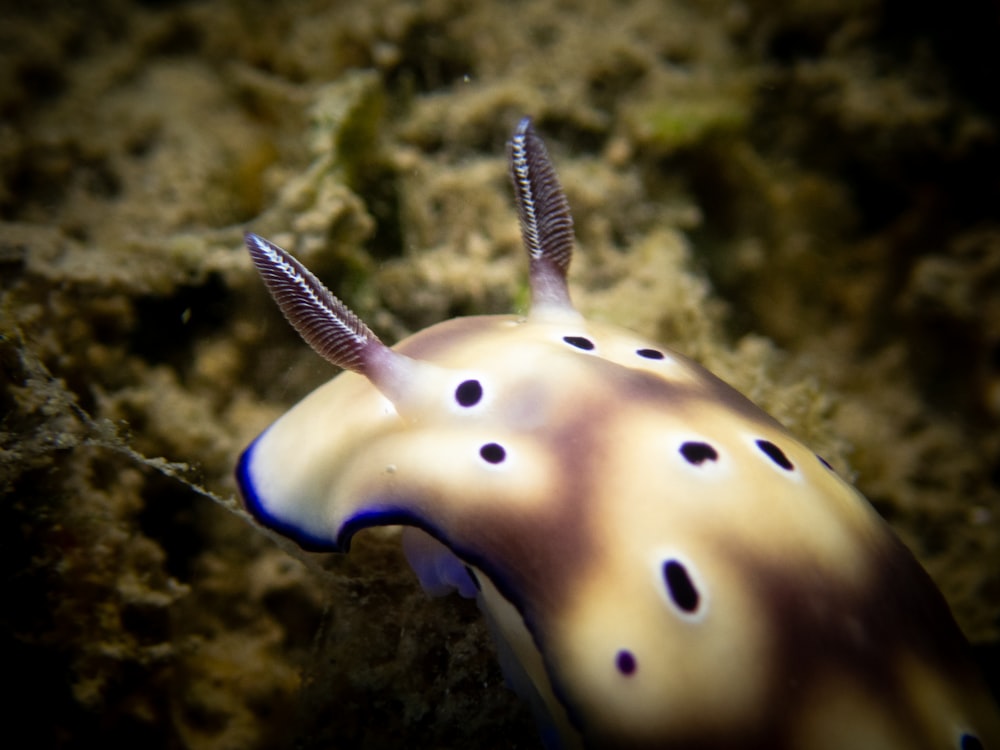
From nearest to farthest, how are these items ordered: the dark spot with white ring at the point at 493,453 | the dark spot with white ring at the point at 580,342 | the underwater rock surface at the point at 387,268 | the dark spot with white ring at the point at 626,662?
the dark spot with white ring at the point at 626,662
the dark spot with white ring at the point at 493,453
the dark spot with white ring at the point at 580,342
the underwater rock surface at the point at 387,268

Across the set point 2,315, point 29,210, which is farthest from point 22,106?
point 2,315

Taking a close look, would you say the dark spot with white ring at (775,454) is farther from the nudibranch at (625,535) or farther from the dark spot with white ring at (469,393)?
the dark spot with white ring at (469,393)

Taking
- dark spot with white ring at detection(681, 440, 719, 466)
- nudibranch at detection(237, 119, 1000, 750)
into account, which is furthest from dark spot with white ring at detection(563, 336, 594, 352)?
dark spot with white ring at detection(681, 440, 719, 466)

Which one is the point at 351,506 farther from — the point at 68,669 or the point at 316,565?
the point at 68,669

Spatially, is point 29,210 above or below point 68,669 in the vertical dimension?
above

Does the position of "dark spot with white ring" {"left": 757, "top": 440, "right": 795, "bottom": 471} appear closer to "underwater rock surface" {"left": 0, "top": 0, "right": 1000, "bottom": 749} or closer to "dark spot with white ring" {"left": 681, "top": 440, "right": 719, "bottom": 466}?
"dark spot with white ring" {"left": 681, "top": 440, "right": 719, "bottom": 466}

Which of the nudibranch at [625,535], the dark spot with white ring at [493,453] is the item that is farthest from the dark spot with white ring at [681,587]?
the dark spot with white ring at [493,453]
